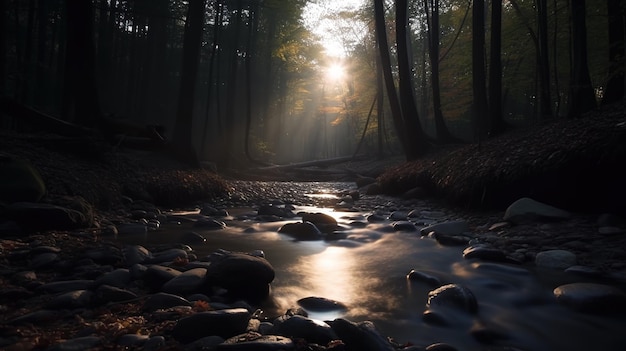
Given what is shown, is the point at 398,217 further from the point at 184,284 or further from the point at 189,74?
the point at 189,74

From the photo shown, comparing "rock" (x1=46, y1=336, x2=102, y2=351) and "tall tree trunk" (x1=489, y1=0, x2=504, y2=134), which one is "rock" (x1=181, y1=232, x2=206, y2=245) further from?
"tall tree trunk" (x1=489, y1=0, x2=504, y2=134)

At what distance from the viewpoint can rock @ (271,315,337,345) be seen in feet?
6.65

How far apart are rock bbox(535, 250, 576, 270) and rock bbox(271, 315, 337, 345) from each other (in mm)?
2474

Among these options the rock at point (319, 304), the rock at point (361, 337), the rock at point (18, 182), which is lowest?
the rock at point (319, 304)

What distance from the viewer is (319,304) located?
2.72 m

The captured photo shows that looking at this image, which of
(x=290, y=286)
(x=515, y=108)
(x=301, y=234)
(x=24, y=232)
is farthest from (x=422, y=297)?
(x=515, y=108)

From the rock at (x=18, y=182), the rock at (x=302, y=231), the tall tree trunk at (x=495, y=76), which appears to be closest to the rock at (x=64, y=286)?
the rock at (x=18, y=182)

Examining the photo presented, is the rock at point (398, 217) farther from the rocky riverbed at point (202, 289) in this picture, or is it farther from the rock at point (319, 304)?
the rock at point (319, 304)

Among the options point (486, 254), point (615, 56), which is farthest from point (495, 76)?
point (486, 254)

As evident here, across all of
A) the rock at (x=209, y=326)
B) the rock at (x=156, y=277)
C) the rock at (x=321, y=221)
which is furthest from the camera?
the rock at (x=321, y=221)

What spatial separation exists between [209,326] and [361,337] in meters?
0.79

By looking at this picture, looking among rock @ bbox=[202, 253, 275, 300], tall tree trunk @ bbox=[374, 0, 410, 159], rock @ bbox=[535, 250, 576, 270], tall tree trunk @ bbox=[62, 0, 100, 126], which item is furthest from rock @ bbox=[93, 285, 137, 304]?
tall tree trunk @ bbox=[374, 0, 410, 159]

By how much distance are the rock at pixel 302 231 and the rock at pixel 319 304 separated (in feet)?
7.96

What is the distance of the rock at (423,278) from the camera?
3.20 meters
